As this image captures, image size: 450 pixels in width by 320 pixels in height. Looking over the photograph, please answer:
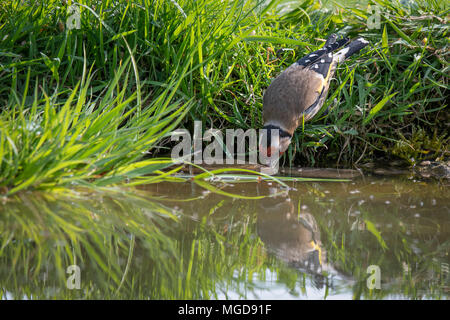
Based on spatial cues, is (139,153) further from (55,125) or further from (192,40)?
(192,40)

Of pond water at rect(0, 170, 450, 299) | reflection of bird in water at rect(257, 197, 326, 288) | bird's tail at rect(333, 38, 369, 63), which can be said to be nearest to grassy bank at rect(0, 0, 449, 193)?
bird's tail at rect(333, 38, 369, 63)

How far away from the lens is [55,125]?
3.13m

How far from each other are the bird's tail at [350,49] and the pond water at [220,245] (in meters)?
1.58

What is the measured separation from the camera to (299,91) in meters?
4.62

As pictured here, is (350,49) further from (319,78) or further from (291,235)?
(291,235)

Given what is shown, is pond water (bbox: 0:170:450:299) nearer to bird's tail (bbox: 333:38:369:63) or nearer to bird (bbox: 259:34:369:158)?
bird (bbox: 259:34:369:158)

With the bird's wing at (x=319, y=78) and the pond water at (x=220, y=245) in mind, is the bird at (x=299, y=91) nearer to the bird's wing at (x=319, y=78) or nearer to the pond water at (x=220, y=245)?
the bird's wing at (x=319, y=78)

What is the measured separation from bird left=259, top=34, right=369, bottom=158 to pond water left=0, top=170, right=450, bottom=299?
0.91 meters

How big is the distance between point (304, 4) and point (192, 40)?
1674 millimetres

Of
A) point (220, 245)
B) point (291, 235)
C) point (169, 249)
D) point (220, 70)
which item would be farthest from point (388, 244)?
point (220, 70)

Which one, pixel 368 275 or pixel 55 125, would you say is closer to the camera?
pixel 368 275

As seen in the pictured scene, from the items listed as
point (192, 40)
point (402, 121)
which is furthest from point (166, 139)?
point (402, 121)

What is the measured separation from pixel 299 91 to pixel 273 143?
73cm
